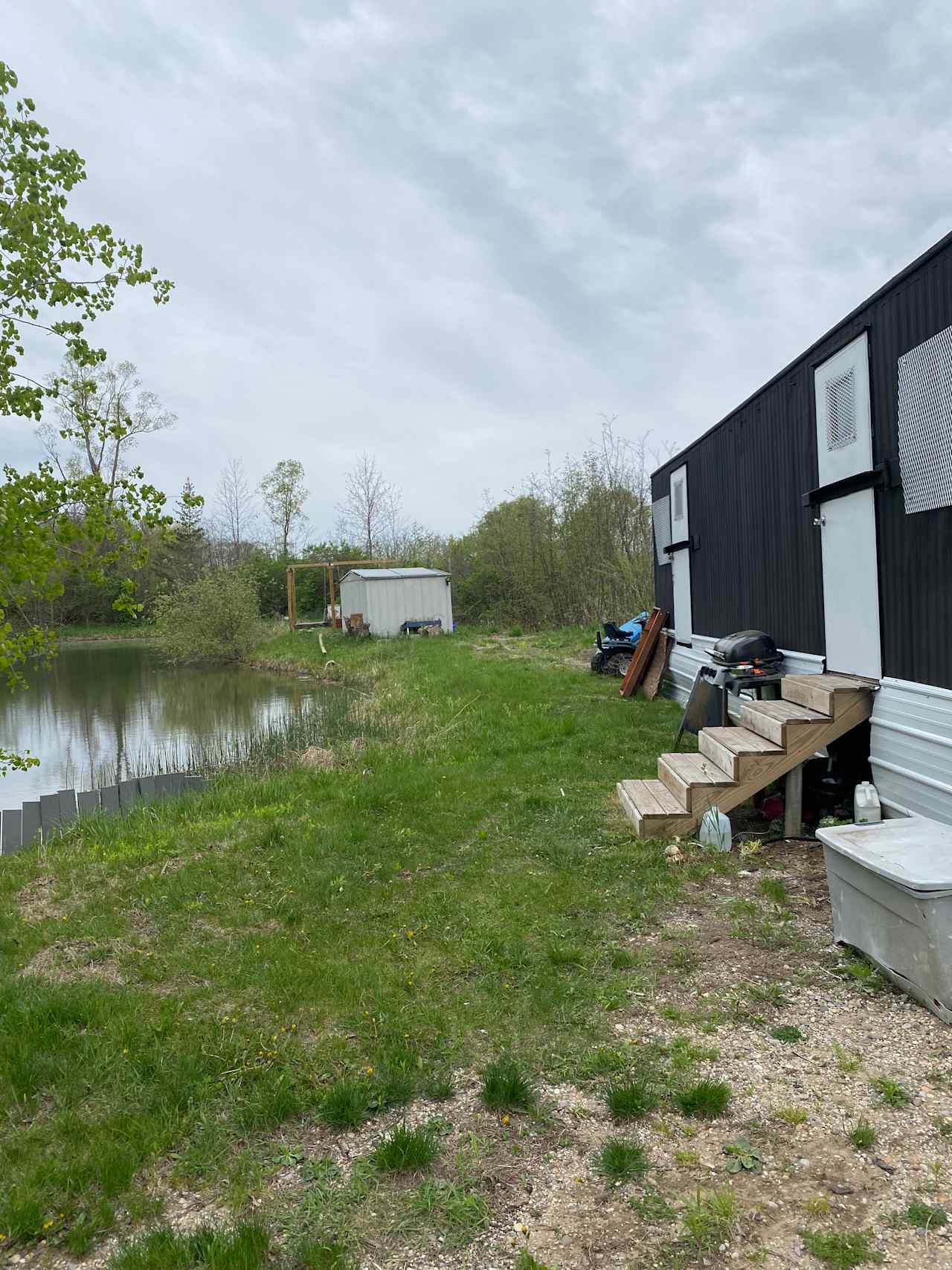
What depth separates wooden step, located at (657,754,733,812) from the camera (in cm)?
514

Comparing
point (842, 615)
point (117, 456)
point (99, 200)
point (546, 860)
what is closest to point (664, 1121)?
point (546, 860)

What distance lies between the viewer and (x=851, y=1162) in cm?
225

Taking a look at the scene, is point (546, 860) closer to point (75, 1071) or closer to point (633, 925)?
point (633, 925)

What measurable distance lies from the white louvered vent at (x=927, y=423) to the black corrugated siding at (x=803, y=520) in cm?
14

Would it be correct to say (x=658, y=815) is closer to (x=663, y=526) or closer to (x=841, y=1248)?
(x=841, y=1248)

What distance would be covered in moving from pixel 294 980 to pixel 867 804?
131 inches

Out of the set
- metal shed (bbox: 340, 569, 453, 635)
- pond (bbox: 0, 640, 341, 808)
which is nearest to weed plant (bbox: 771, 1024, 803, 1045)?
pond (bbox: 0, 640, 341, 808)

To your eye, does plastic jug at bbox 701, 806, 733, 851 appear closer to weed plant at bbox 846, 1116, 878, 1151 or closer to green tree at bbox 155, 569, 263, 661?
weed plant at bbox 846, 1116, 878, 1151

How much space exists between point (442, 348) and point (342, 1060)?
19.7 meters

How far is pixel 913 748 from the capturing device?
15.0 feet

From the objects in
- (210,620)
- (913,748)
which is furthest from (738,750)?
(210,620)

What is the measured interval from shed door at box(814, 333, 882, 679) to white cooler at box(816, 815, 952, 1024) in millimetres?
1846

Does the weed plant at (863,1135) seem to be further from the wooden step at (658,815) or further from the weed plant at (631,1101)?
the wooden step at (658,815)

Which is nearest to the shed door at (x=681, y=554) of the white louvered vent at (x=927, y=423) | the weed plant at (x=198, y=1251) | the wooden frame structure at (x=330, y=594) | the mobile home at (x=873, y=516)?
the mobile home at (x=873, y=516)
